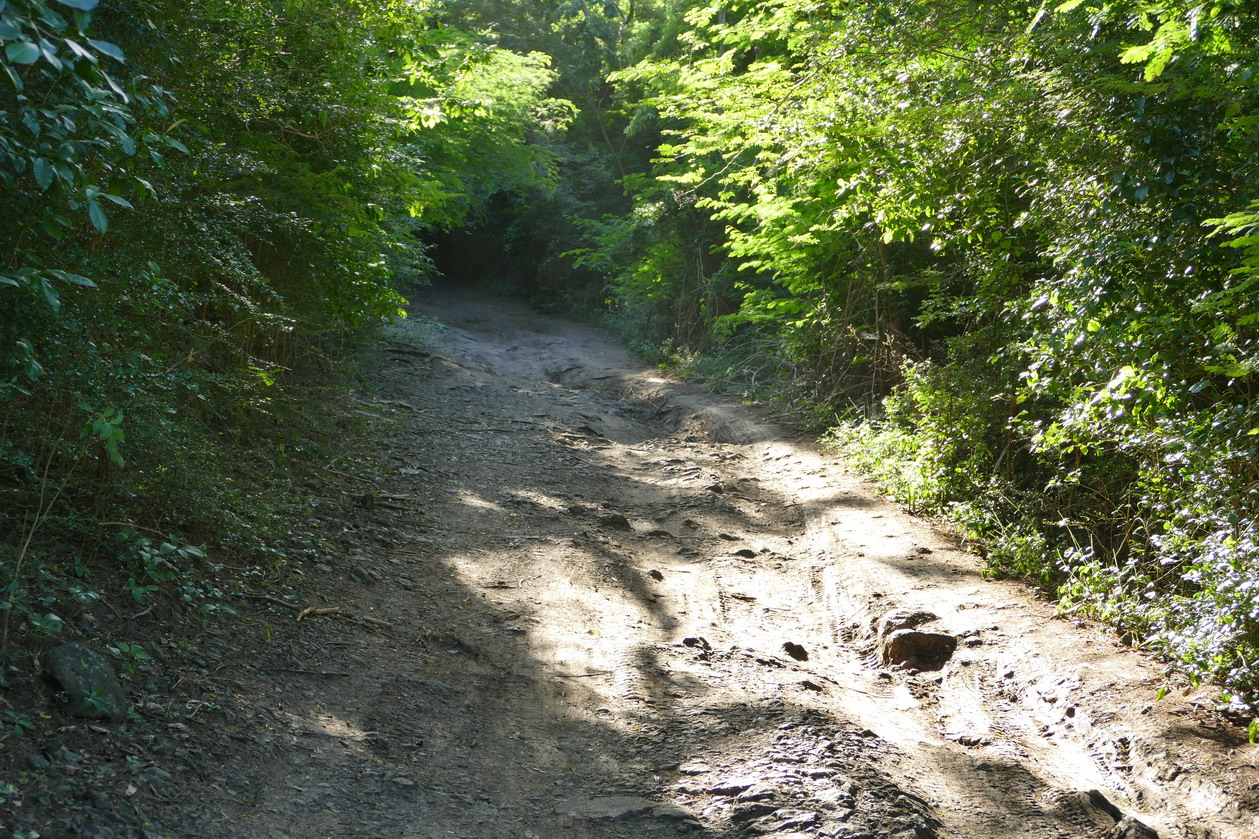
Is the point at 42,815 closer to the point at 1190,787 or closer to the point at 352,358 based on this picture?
the point at 1190,787

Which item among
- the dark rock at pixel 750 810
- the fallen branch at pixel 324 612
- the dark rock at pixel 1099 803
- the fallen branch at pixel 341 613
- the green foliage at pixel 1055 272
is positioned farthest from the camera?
the fallen branch at pixel 341 613

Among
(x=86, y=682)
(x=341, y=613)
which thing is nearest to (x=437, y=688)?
(x=341, y=613)

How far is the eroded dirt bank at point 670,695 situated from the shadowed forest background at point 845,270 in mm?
527

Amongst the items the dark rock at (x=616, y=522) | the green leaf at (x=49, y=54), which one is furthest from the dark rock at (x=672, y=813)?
the dark rock at (x=616, y=522)

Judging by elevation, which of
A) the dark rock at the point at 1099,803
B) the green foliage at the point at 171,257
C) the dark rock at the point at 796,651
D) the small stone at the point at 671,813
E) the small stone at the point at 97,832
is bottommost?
the dark rock at the point at 796,651

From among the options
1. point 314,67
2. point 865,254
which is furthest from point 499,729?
point 865,254

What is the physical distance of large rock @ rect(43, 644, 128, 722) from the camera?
138 inches

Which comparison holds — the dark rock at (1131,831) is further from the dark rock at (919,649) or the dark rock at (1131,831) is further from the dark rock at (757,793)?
the dark rock at (919,649)

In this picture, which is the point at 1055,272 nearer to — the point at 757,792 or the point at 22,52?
the point at 757,792

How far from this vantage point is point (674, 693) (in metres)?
5.02

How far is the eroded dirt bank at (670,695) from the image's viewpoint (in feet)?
12.2

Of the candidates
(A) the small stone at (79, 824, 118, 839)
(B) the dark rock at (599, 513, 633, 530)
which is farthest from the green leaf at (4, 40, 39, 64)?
(B) the dark rock at (599, 513, 633, 530)

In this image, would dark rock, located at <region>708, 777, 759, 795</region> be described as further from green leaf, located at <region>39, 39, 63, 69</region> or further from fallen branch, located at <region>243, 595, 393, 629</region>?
green leaf, located at <region>39, 39, 63, 69</region>

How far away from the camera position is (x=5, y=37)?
211 centimetres
